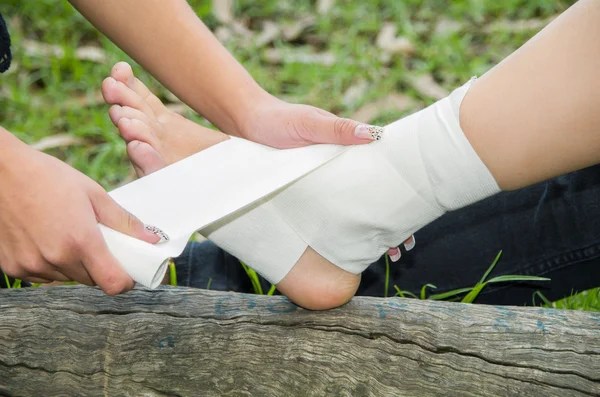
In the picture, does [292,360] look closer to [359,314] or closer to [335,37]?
[359,314]

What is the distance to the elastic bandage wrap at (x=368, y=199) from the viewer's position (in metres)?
0.85

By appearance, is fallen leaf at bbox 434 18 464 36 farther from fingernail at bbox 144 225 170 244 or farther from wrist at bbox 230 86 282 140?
fingernail at bbox 144 225 170 244

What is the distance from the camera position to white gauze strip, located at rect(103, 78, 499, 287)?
2.80 ft

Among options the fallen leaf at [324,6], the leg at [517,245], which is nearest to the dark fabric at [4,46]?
the leg at [517,245]

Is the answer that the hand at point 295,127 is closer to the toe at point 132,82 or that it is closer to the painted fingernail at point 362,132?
the painted fingernail at point 362,132

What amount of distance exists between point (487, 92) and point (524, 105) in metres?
0.05

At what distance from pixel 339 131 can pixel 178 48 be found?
0.29m

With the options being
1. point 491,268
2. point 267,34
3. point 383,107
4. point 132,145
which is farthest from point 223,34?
point 491,268

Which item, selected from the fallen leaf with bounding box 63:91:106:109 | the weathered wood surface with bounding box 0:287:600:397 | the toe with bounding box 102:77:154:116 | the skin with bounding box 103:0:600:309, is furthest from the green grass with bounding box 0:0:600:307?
the skin with bounding box 103:0:600:309

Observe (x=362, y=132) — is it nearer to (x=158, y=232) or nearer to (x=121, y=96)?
(x=158, y=232)

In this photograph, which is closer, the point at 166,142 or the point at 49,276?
the point at 49,276

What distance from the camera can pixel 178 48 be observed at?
3.43 ft

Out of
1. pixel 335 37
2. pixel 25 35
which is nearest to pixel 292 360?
pixel 335 37

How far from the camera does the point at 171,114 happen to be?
1.11 meters
